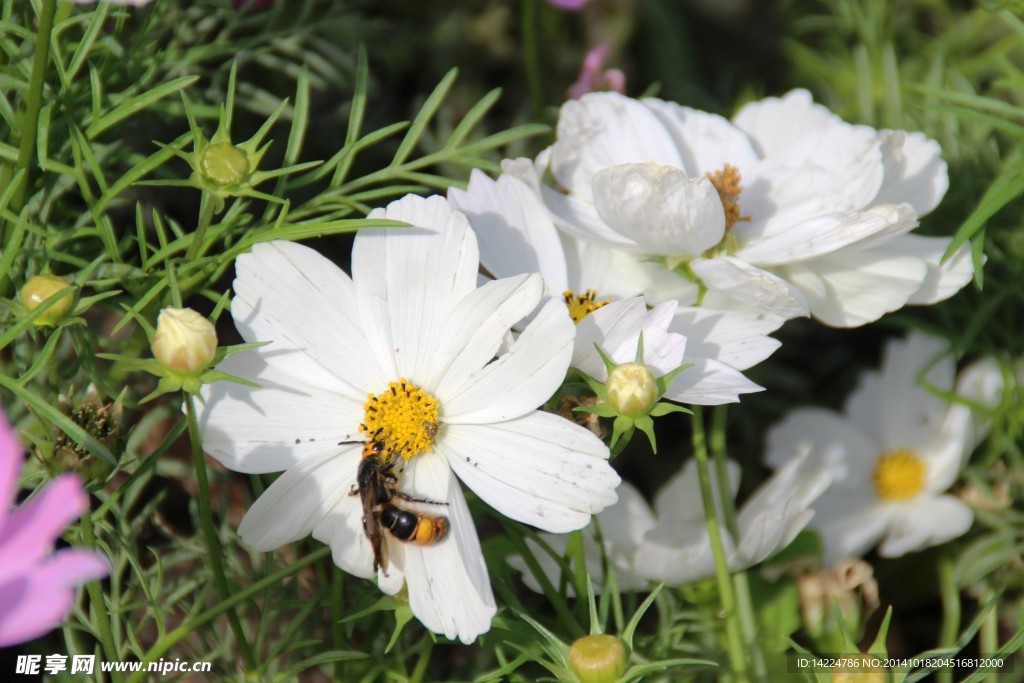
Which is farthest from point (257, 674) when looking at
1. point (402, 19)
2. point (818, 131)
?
point (402, 19)

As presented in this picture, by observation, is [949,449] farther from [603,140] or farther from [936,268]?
[603,140]

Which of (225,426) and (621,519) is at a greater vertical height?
(225,426)

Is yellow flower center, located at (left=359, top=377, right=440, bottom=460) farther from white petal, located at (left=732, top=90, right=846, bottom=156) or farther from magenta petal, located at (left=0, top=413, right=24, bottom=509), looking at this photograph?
Answer: white petal, located at (left=732, top=90, right=846, bottom=156)

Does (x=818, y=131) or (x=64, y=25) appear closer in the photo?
(x=64, y=25)

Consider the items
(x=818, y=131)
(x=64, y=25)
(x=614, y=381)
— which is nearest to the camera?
(x=614, y=381)

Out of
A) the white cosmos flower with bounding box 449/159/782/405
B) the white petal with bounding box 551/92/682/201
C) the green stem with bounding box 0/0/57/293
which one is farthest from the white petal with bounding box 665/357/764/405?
the green stem with bounding box 0/0/57/293

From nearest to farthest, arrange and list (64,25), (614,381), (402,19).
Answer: (614,381) < (64,25) < (402,19)

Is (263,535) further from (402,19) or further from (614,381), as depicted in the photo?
(402,19)
